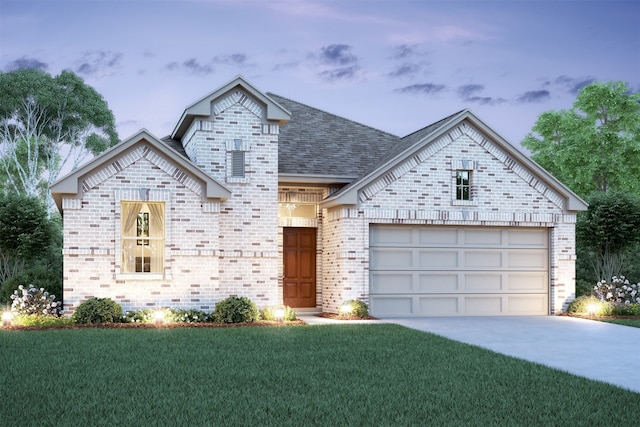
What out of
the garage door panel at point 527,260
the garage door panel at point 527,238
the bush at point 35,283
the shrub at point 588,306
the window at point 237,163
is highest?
the window at point 237,163

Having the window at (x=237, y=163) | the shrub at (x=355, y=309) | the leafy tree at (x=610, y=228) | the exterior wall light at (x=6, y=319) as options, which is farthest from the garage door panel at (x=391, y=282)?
the exterior wall light at (x=6, y=319)

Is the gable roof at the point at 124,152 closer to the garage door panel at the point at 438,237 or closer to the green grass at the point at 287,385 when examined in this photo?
the green grass at the point at 287,385

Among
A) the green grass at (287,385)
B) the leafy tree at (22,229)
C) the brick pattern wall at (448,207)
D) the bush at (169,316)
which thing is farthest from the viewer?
the leafy tree at (22,229)

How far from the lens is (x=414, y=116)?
32781 millimetres

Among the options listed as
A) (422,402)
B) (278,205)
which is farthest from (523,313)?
(422,402)

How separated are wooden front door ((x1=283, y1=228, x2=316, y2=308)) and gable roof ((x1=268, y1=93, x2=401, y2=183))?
5.85 feet

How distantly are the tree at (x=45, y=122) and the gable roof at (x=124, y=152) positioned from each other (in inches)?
1048

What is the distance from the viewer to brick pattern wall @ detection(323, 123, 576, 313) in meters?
19.1

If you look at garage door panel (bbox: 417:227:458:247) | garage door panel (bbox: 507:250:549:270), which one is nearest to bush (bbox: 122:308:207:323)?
garage door panel (bbox: 417:227:458:247)

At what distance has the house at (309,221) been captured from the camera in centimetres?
1750

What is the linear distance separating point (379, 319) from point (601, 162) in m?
25.3

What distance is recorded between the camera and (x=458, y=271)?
20078 millimetres

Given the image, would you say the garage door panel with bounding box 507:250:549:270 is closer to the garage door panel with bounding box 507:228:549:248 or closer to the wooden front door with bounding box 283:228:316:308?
the garage door panel with bounding box 507:228:549:248

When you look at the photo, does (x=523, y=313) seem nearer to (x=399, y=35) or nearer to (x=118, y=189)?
(x=399, y=35)
